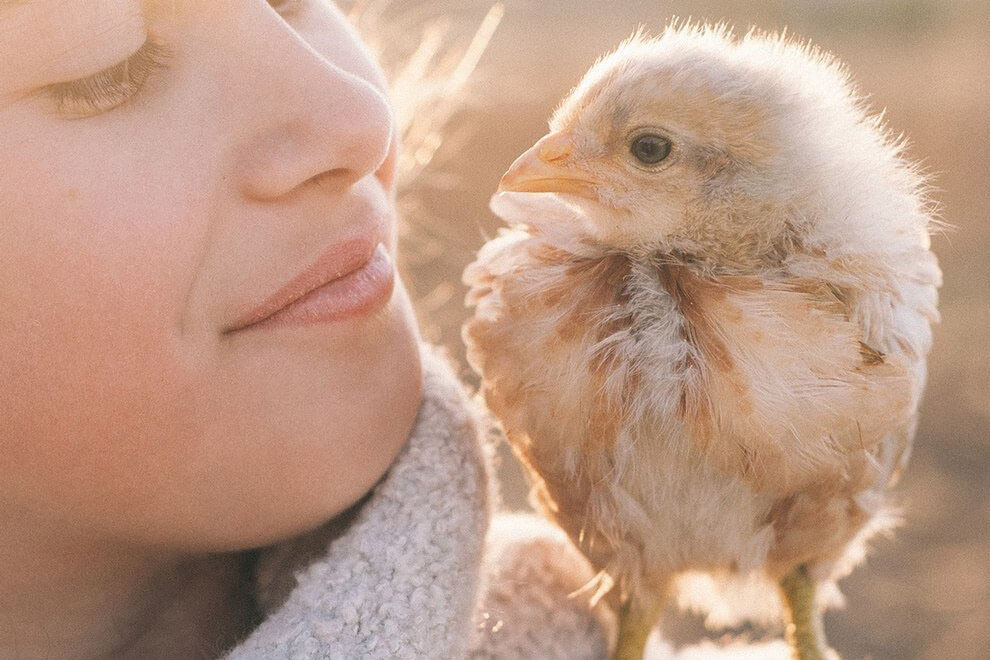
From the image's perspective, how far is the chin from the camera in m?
0.80

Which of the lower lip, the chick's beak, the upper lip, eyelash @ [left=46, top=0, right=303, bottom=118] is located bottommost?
the lower lip

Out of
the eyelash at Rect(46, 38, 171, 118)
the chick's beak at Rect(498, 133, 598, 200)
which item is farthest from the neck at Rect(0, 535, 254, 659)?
the chick's beak at Rect(498, 133, 598, 200)

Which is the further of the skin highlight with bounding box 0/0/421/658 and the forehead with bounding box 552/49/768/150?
the forehead with bounding box 552/49/768/150

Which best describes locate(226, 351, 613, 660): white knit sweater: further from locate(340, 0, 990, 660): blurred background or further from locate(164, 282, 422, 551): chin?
locate(340, 0, 990, 660): blurred background

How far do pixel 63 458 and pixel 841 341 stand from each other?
24.9 inches

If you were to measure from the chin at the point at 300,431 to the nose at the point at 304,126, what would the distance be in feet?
0.44

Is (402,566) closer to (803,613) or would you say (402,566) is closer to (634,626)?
(634,626)

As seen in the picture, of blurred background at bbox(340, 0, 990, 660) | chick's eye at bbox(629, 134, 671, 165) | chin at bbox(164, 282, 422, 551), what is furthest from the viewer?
blurred background at bbox(340, 0, 990, 660)

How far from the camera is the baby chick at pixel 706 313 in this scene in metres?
0.81

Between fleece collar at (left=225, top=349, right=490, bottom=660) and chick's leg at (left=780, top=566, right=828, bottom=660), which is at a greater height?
fleece collar at (left=225, top=349, right=490, bottom=660)

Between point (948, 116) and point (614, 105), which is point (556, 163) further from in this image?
point (948, 116)

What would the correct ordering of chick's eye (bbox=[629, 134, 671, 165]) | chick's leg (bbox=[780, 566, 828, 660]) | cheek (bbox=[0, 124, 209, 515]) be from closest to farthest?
cheek (bbox=[0, 124, 209, 515])
chick's eye (bbox=[629, 134, 671, 165])
chick's leg (bbox=[780, 566, 828, 660])

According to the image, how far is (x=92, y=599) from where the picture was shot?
921 mm

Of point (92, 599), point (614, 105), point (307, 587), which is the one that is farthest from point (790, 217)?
point (92, 599)
